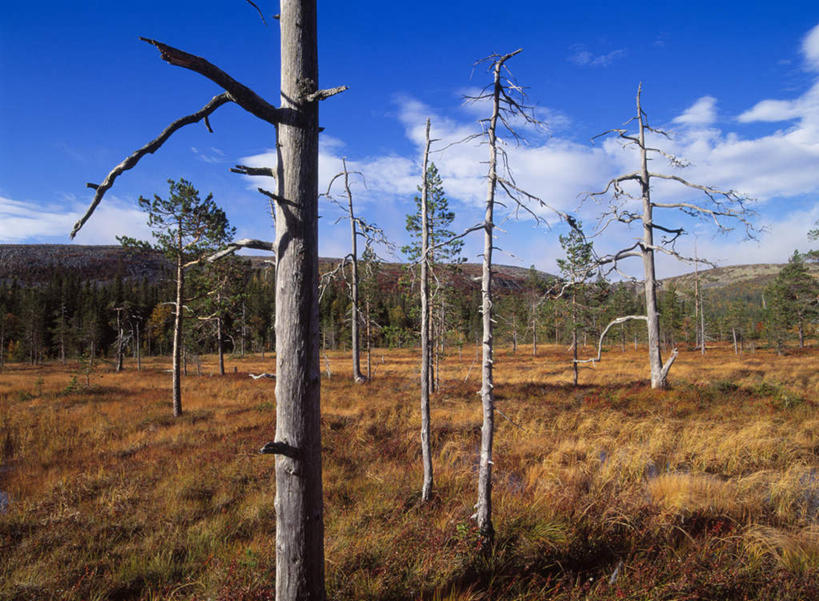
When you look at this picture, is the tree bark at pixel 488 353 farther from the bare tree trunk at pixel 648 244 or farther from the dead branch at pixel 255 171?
the bare tree trunk at pixel 648 244

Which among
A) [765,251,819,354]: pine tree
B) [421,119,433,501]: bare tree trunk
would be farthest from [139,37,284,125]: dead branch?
[765,251,819,354]: pine tree

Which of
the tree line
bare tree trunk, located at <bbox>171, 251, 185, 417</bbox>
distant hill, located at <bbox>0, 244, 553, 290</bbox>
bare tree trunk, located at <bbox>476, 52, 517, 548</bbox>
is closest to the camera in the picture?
bare tree trunk, located at <bbox>476, 52, 517, 548</bbox>

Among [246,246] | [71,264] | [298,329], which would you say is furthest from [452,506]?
[71,264]

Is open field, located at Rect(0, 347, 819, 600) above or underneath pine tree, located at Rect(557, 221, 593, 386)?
underneath

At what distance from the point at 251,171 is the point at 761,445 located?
11.2 metres

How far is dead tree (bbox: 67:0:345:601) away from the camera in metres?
2.49

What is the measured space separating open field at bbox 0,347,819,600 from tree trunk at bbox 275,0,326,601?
146 centimetres

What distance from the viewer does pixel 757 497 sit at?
5590 mm

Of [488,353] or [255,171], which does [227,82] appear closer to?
[255,171]

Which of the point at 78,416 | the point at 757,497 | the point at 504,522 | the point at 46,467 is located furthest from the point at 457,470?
the point at 78,416

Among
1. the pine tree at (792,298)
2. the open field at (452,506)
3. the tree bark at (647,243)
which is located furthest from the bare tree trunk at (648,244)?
the pine tree at (792,298)

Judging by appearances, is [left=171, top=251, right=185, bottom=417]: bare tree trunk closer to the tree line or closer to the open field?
the open field

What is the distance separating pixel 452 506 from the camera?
5.79 meters

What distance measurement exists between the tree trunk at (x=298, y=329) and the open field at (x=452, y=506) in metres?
1.46
